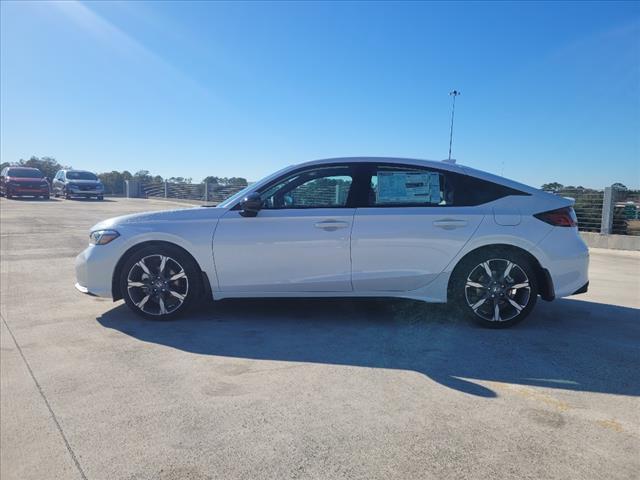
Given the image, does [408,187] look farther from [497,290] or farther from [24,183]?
[24,183]

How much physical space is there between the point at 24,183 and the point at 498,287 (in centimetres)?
2915

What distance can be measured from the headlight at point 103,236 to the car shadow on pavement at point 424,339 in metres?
0.76

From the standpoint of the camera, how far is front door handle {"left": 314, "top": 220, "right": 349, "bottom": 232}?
13.7 feet

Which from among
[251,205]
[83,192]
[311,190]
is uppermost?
[83,192]

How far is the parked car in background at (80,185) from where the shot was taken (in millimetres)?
27875

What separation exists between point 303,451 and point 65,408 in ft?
4.85

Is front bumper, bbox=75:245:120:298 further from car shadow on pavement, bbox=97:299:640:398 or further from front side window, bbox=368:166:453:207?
front side window, bbox=368:166:453:207

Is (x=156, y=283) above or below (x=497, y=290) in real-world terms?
below

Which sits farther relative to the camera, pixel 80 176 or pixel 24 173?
pixel 80 176

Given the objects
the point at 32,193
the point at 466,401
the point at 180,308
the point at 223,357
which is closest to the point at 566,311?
the point at 466,401

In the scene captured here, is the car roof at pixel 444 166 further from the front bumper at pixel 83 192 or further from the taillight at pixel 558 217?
the front bumper at pixel 83 192

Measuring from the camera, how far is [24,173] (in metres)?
26.9

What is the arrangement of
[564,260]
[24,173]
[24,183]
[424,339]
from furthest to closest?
[24,173] < [24,183] < [564,260] < [424,339]

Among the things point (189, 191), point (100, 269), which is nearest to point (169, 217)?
point (100, 269)
